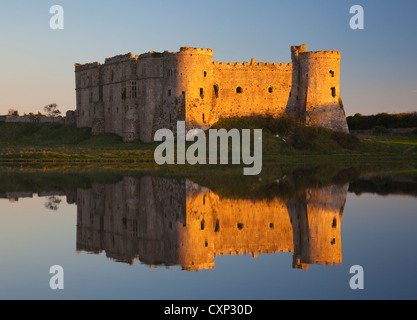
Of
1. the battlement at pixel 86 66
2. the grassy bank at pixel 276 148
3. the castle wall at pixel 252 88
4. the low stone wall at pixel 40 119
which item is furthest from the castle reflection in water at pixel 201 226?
the low stone wall at pixel 40 119

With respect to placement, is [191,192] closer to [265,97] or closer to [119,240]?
[119,240]

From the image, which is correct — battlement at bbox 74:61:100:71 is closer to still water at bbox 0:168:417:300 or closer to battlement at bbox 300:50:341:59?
battlement at bbox 300:50:341:59

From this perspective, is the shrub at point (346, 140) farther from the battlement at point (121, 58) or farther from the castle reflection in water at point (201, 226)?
the castle reflection in water at point (201, 226)

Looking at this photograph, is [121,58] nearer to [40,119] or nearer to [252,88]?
[252,88]

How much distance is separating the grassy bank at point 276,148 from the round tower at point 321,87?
5.93ft

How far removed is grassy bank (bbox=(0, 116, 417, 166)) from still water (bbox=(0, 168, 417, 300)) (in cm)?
1806

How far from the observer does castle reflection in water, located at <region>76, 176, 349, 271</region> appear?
11977 millimetres

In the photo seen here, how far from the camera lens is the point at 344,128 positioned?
164 ft

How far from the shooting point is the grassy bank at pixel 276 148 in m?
40.0

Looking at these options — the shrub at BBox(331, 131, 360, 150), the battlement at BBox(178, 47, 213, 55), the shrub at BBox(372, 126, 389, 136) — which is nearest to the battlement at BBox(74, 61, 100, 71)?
the battlement at BBox(178, 47, 213, 55)
